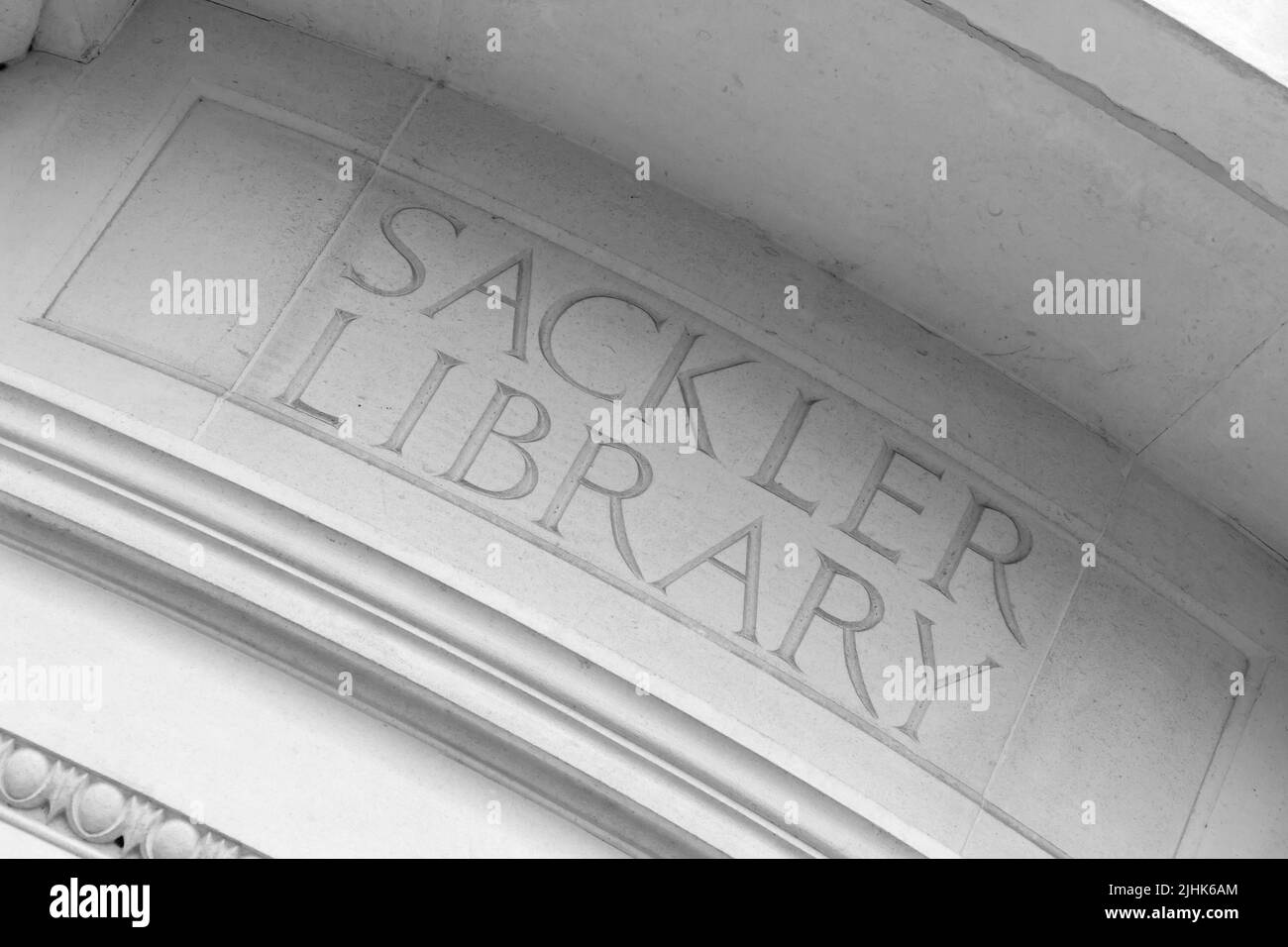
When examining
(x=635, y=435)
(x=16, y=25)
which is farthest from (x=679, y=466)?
(x=16, y=25)

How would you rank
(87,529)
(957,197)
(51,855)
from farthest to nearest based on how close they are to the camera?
(957,197) → (87,529) → (51,855)

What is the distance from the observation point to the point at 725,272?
395 centimetres

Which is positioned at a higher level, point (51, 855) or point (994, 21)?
point (994, 21)

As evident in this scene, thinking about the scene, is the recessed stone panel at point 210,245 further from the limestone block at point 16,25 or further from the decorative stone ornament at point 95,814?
the decorative stone ornament at point 95,814

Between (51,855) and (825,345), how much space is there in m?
2.06

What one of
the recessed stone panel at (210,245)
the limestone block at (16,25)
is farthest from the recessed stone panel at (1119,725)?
the limestone block at (16,25)

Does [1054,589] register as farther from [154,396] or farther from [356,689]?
[154,396]

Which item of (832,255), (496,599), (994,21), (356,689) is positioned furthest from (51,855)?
(994,21)

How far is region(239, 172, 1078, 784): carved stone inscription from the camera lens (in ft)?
11.7

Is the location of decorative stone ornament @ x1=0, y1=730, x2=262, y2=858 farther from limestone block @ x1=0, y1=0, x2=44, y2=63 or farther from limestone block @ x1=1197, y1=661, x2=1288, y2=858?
limestone block @ x1=1197, y1=661, x2=1288, y2=858

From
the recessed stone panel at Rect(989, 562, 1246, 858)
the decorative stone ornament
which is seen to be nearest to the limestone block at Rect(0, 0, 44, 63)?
the decorative stone ornament

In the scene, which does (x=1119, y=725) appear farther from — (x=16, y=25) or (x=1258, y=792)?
(x=16, y=25)

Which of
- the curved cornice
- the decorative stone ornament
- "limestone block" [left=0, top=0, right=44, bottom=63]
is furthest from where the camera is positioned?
"limestone block" [left=0, top=0, right=44, bottom=63]

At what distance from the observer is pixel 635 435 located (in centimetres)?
374
